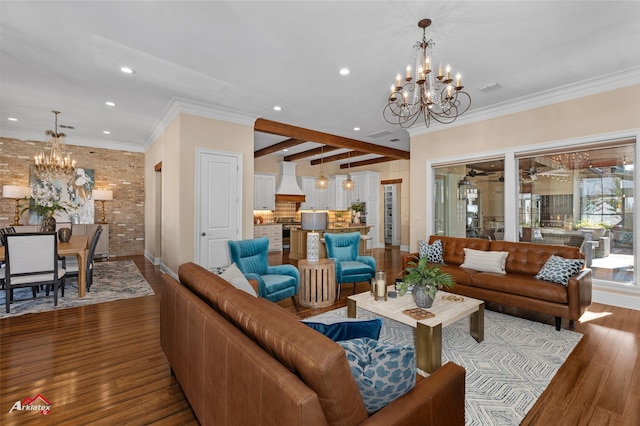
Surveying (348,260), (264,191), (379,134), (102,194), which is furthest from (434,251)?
(102,194)

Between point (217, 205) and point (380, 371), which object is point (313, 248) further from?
point (380, 371)

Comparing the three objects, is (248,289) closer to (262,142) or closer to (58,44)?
(58,44)

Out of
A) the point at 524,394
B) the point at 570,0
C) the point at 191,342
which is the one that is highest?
the point at 570,0

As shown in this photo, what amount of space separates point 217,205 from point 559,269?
16.3 ft

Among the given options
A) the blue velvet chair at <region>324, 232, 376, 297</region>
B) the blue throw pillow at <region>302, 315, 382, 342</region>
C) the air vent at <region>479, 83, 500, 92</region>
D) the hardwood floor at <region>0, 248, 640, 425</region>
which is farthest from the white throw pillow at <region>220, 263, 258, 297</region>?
the air vent at <region>479, 83, 500, 92</region>

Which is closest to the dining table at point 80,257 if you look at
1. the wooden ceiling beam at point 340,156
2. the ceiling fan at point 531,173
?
the wooden ceiling beam at point 340,156

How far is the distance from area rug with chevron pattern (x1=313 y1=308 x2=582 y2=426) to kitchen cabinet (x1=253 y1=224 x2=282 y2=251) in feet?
18.8

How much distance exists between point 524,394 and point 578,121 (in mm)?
4025

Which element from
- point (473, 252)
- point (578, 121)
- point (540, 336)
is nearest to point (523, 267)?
point (473, 252)

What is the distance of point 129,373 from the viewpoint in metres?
2.37

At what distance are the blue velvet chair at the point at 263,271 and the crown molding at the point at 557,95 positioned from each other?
167 inches

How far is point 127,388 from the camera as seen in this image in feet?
7.13

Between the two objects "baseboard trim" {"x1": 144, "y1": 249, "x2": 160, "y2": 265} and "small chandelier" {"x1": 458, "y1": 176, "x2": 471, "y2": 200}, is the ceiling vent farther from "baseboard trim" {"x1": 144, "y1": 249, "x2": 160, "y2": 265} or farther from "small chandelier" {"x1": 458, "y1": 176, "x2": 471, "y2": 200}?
"baseboard trim" {"x1": 144, "y1": 249, "x2": 160, "y2": 265}

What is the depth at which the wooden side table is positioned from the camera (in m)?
3.90
